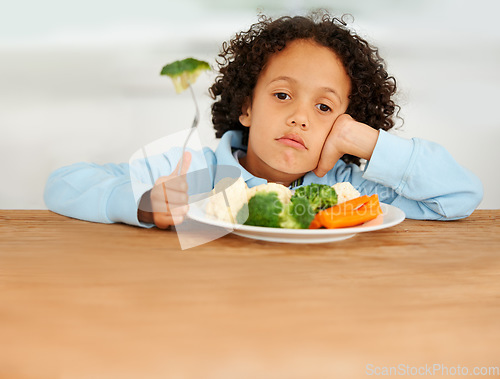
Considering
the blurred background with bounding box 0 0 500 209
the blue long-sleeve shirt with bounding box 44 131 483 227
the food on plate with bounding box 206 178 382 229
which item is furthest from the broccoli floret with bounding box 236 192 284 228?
the blurred background with bounding box 0 0 500 209

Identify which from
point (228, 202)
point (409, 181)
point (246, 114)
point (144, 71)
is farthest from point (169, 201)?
point (144, 71)

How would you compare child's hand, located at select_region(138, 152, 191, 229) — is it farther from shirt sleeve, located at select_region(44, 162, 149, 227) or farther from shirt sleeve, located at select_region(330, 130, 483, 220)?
shirt sleeve, located at select_region(330, 130, 483, 220)

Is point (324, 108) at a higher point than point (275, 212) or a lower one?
higher

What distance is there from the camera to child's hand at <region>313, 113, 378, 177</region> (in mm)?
1351

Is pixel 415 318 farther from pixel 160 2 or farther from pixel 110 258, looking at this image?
pixel 160 2

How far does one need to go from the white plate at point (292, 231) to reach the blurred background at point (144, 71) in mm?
1541

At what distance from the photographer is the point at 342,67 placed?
1.51 meters

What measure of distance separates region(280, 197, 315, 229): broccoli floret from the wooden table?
0.04m

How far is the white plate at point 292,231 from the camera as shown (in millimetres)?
806

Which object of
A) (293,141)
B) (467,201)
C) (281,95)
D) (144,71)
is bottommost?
(467,201)

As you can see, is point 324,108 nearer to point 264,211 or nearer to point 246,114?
point 246,114

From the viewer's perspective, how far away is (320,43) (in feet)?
4.91

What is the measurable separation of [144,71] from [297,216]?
176cm

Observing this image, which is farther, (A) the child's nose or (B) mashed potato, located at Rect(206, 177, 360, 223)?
(A) the child's nose
